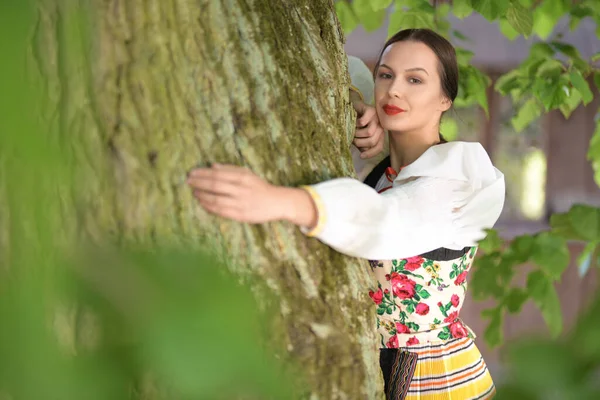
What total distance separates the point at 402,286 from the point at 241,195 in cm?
40

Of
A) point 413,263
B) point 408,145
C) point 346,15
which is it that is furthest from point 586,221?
point 346,15

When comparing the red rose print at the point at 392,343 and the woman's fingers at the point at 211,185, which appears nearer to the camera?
the woman's fingers at the point at 211,185

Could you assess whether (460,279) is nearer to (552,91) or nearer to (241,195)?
(241,195)

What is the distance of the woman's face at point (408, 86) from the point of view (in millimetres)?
1037

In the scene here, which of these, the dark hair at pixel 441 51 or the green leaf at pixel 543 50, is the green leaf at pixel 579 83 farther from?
the dark hair at pixel 441 51

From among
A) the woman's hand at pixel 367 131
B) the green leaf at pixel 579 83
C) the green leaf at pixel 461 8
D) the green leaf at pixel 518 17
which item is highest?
the green leaf at pixel 461 8

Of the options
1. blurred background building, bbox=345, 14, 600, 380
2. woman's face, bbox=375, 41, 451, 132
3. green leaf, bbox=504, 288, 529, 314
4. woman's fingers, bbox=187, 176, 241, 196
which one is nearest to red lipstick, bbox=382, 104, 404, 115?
woman's face, bbox=375, 41, 451, 132

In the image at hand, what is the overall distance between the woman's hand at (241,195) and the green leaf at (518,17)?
0.74 m

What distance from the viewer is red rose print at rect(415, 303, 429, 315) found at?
100 centimetres

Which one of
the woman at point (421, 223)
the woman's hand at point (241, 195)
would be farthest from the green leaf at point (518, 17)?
the woman's hand at point (241, 195)

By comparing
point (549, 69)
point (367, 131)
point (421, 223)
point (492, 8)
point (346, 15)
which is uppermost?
point (346, 15)

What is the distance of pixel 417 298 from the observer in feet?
3.27

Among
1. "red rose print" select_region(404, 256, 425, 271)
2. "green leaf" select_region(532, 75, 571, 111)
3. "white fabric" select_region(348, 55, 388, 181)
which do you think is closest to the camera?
"red rose print" select_region(404, 256, 425, 271)

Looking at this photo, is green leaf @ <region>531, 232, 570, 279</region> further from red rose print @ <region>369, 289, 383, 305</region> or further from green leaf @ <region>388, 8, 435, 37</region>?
green leaf @ <region>388, 8, 435, 37</region>
